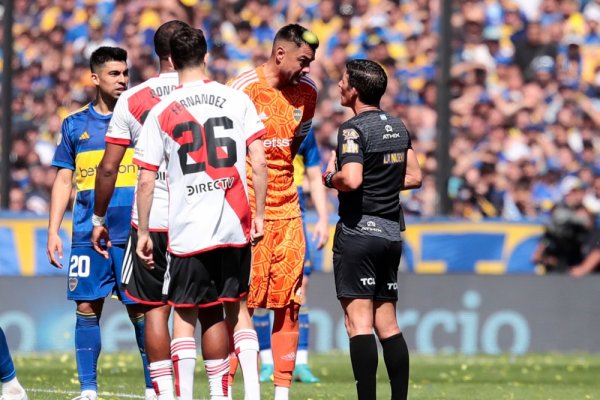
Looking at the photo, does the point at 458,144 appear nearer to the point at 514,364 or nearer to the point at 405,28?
the point at 405,28

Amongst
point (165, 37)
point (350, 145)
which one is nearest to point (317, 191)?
point (350, 145)

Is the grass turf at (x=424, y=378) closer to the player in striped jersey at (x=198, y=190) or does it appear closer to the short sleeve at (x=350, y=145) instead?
the player in striped jersey at (x=198, y=190)

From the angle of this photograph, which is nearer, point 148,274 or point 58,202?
point 148,274

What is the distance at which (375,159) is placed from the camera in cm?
734

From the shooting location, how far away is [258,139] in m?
6.78

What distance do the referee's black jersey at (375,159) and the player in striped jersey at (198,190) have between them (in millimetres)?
733

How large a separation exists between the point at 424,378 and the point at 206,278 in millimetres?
5275

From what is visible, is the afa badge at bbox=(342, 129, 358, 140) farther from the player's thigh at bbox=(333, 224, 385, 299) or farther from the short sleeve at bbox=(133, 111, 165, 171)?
the short sleeve at bbox=(133, 111, 165, 171)

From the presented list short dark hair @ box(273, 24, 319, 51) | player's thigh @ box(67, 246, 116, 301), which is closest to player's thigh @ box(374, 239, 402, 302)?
short dark hair @ box(273, 24, 319, 51)

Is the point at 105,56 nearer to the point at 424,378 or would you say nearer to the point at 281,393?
the point at 281,393

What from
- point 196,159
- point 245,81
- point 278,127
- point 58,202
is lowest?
point 58,202

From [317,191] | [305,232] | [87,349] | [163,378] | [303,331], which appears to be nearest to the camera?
[163,378]

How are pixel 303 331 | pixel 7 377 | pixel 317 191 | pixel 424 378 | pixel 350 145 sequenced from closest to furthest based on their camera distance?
pixel 350 145
pixel 7 377
pixel 317 191
pixel 303 331
pixel 424 378

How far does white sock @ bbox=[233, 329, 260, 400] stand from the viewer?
6.96 meters
